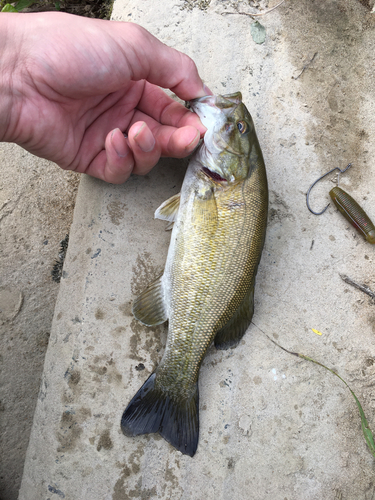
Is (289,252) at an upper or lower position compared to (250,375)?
upper


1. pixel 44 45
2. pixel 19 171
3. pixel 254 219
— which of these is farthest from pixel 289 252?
pixel 19 171

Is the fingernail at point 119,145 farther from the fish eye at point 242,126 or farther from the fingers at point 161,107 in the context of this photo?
the fish eye at point 242,126

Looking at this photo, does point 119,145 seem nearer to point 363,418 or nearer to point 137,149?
point 137,149

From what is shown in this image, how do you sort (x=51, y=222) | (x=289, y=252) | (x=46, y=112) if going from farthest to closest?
1. (x=51, y=222)
2. (x=289, y=252)
3. (x=46, y=112)

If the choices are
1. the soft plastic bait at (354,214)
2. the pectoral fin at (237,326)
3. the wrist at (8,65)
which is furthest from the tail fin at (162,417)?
the wrist at (8,65)

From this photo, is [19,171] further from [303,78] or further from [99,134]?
[303,78]

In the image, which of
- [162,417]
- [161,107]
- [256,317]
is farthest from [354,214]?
[162,417]
